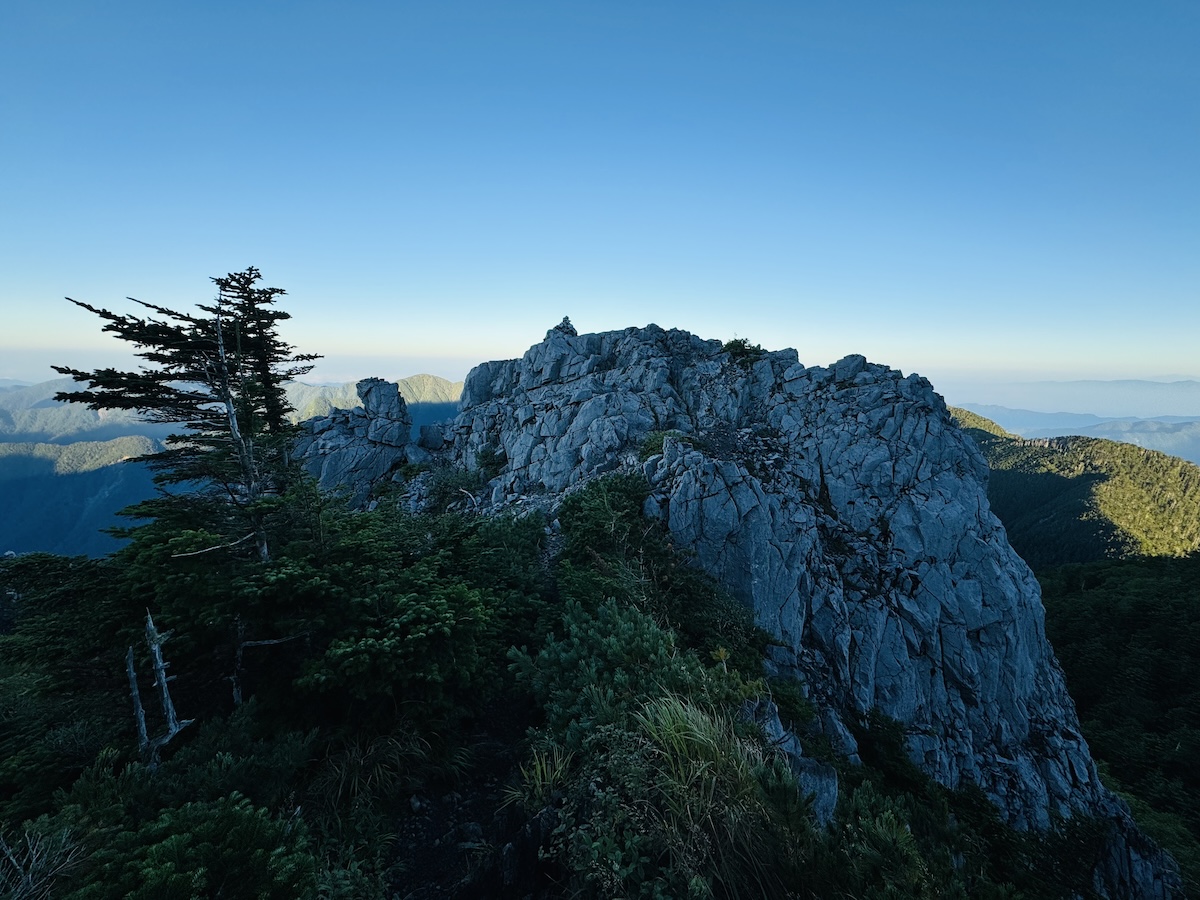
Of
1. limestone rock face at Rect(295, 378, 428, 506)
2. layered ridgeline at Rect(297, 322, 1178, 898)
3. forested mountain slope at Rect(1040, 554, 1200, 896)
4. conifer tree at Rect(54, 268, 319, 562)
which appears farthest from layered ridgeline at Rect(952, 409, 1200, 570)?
conifer tree at Rect(54, 268, 319, 562)

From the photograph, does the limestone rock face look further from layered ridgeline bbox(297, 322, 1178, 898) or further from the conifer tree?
the conifer tree

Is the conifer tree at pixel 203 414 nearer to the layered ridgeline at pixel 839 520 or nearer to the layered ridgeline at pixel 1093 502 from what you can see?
the layered ridgeline at pixel 839 520

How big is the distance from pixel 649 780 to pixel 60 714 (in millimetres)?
8282

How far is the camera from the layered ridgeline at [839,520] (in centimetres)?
1828

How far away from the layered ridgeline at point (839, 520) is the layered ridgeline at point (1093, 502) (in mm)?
111350

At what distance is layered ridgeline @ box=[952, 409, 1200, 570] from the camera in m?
119

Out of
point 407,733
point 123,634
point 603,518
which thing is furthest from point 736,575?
point 123,634

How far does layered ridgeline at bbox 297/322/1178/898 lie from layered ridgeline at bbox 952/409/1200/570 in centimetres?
11135

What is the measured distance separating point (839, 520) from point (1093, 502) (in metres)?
167

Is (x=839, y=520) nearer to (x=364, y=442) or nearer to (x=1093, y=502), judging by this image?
A: (x=364, y=442)

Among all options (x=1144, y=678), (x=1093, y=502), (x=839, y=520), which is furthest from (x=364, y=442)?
(x=1093, y=502)

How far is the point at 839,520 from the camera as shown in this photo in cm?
2272

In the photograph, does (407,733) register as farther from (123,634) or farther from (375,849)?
(123,634)

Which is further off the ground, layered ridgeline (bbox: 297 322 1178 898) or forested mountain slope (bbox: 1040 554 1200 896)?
layered ridgeline (bbox: 297 322 1178 898)
